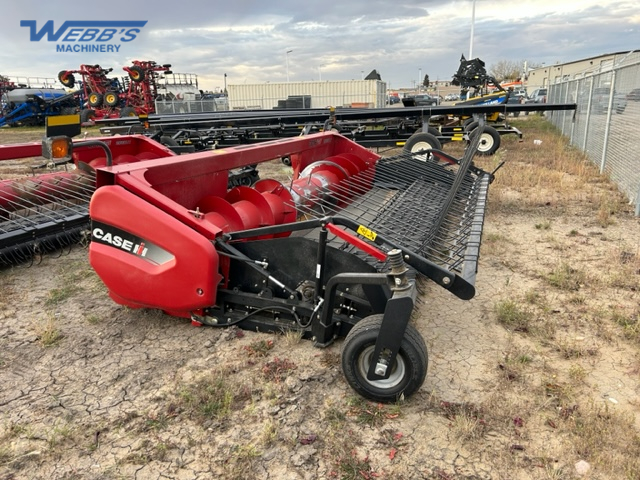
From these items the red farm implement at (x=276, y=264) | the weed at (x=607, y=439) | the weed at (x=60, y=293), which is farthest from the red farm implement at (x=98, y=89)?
the weed at (x=607, y=439)

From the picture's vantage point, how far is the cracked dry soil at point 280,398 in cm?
216

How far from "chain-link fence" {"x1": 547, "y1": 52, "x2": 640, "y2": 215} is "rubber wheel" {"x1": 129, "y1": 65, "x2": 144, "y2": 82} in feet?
56.3

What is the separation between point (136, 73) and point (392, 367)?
72.3 ft

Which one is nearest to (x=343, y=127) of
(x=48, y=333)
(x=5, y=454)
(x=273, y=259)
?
(x=273, y=259)

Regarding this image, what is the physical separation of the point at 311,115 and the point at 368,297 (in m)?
7.43

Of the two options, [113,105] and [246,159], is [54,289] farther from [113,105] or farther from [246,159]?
[113,105]

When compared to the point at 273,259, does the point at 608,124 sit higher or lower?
higher

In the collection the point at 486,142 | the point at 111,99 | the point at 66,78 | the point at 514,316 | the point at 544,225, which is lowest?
the point at 514,316

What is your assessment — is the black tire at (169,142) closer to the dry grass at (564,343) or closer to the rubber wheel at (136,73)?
the dry grass at (564,343)

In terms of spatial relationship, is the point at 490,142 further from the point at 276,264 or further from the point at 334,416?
the point at 334,416

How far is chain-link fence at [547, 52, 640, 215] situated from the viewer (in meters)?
6.93

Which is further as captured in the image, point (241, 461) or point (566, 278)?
point (566, 278)

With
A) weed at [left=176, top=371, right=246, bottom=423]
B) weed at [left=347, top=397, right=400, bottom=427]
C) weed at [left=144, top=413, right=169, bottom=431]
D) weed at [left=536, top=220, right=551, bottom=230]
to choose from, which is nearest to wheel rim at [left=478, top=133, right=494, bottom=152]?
weed at [left=536, top=220, right=551, bottom=230]

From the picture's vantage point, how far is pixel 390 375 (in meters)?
2.47
